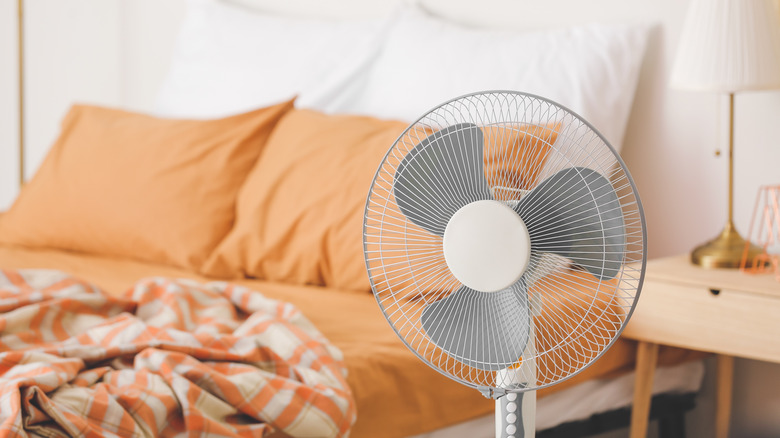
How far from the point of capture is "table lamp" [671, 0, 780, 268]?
1.66 metres

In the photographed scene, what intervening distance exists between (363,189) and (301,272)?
0.77 ft

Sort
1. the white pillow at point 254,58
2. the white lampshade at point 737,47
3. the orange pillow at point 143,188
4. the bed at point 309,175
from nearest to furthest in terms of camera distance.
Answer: the white lampshade at point 737,47
the bed at point 309,175
the orange pillow at point 143,188
the white pillow at point 254,58

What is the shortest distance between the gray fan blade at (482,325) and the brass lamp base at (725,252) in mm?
816

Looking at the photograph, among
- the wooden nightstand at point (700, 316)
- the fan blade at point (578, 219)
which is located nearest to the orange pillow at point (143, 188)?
the wooden nightstand at point (700, 316)

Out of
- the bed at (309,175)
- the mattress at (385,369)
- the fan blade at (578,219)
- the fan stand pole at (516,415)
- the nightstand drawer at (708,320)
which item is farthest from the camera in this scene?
the bed at (309,175)

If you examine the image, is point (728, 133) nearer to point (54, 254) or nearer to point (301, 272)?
point (301, 272)

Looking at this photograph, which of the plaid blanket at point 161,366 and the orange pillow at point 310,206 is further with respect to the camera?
the orange pillow at point 310,206

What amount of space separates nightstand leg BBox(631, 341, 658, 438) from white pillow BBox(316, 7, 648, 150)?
1.66 feet

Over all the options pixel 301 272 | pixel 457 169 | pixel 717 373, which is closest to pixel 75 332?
pixel 301 272

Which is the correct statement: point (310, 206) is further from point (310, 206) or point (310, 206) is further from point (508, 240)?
point (508, 240)

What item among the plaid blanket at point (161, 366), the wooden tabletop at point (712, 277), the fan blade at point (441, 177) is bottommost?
the plaid blanket at point (161, 366)

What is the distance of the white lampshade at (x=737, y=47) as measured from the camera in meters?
1.66

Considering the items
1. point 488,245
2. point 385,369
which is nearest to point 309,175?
point 385,369

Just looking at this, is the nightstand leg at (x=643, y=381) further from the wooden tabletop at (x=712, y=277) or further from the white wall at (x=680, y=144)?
the white wall at (x=680, y=144)
